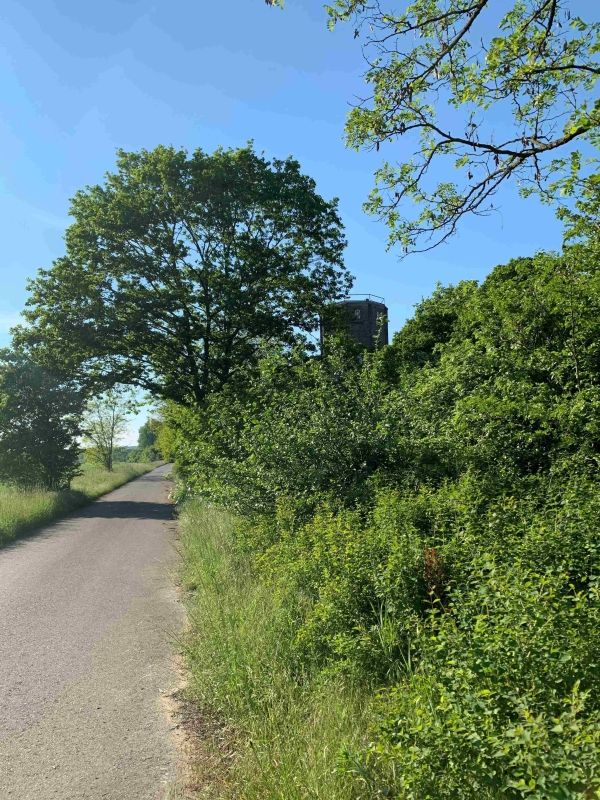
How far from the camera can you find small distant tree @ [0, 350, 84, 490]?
25.6 metres

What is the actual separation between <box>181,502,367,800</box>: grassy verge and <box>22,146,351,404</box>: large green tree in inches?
773

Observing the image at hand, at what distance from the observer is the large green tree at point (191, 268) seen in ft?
81.0

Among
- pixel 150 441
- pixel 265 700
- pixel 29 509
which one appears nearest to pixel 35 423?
pixel 29 509

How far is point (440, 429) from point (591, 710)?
18.9 feet

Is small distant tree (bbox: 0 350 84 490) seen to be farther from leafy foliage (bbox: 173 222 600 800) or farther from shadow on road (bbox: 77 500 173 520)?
leafy foliage (bbox: 173 222 600 800)

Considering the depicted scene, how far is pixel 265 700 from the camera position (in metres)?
4.16

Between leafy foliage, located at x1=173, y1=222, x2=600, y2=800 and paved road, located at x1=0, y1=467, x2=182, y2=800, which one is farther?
paved road, located at x1=0, y1=467, x2=182, y2=800

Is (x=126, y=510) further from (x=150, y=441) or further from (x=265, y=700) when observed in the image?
(x=150, y=441)

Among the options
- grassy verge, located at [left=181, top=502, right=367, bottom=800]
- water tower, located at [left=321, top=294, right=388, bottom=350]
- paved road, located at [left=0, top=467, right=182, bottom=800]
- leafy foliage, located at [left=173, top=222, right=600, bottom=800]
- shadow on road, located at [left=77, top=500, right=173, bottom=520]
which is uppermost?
water tower, located at [left=321, top=294, right=388, bottom=350]

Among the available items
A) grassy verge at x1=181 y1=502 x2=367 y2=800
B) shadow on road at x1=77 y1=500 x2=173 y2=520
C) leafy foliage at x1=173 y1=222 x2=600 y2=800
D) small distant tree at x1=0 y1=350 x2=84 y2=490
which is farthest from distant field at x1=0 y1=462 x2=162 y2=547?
grassy verge at x1=181 y1=502 x2=367 y2=800

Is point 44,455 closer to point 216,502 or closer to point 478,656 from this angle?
point 216,502

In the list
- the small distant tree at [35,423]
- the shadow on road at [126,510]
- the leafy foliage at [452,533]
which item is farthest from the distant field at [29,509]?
the leafy foliage at [452,533]

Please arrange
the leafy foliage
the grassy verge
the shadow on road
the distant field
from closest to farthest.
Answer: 1. the leafy foliage
2. the grassy verge
3. the distant field
4. the shadow on road

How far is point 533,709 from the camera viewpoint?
272 cm
